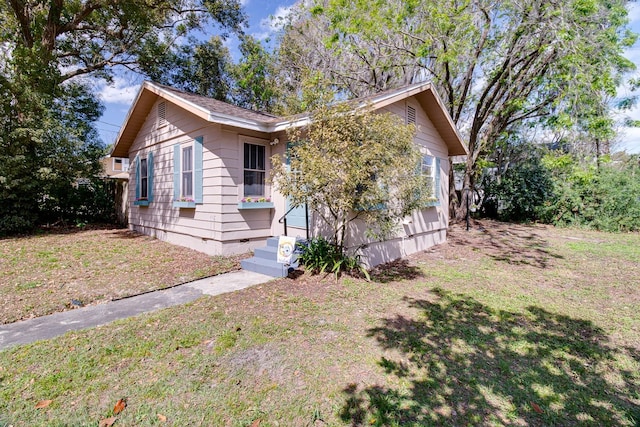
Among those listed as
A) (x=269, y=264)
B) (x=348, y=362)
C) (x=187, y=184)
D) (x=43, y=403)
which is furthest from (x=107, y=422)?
(x=187, y=184)

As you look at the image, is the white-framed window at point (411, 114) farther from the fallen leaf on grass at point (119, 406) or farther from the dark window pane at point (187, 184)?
the fallen leaf on grass at point (119, 406)

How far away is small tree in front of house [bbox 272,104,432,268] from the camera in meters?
4.88

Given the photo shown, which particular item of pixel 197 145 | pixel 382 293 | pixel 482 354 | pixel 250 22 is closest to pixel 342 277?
pixel 382 293

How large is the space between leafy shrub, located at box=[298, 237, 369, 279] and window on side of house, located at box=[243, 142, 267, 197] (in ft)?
7.34

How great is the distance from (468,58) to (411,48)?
219 cm

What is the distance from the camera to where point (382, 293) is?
5.01m

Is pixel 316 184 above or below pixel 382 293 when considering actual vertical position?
above

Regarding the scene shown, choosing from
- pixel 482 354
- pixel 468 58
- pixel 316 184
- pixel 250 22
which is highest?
pixel 250 22

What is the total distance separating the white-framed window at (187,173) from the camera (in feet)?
26.0

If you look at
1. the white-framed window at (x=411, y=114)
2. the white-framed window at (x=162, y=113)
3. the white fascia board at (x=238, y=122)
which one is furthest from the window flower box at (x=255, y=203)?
the white-framed window at (x=411, y=114)

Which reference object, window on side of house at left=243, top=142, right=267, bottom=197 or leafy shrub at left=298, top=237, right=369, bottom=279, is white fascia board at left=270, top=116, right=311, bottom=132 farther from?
leafy shrub at left=298, top=237, right=369, bottom=279

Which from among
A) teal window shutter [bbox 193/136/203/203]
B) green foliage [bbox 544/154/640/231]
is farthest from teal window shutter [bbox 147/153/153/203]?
green foliage [bbox 544/154/640/231]

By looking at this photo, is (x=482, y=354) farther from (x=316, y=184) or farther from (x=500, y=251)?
(x=500, y=251)

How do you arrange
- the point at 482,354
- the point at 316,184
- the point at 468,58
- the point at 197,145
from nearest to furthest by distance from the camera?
the point at 482,354
the point at 316,184
the point at 197,145
the point at 468,58
